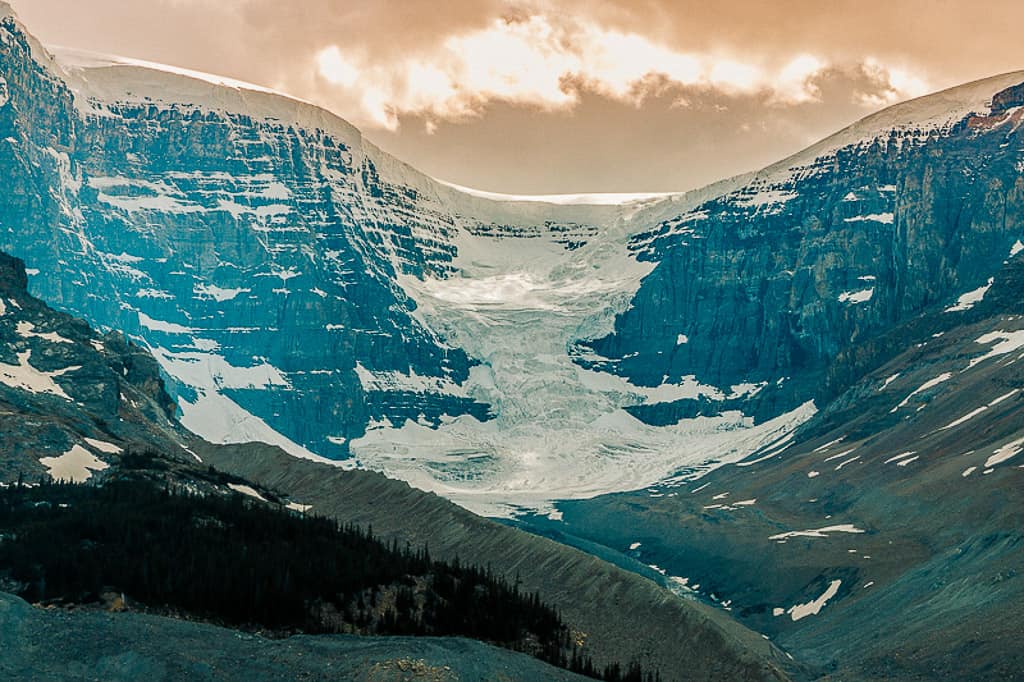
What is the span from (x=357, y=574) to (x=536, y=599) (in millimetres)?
18193

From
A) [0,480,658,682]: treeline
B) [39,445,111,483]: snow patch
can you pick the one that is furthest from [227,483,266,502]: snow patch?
[0,480,658,682]: treeline

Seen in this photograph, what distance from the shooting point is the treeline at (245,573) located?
4808 inches

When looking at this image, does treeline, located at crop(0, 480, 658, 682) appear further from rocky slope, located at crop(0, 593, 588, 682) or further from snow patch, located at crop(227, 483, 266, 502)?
snow patch, located at crop(227, 483, 266, 502)

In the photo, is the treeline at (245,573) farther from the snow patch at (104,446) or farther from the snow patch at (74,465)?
the snow patch at (104,446)

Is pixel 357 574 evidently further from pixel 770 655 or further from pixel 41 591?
pixel 770 655

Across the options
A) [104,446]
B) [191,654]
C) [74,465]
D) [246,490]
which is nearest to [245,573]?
[191,654]

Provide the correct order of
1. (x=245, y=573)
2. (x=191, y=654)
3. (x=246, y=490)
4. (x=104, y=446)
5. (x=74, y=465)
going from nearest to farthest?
(x=191, y=654), (x=245, y=573), (x=74, y=465), (x=104, y=446), (x=246, y=490)

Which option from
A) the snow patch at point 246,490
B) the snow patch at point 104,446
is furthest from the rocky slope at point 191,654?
the snow patch at point 104,446

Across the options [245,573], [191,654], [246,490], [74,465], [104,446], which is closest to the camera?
[191,654]

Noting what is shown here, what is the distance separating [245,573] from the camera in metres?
130

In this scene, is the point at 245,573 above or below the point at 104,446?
below

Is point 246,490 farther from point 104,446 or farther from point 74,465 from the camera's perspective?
point 74,465

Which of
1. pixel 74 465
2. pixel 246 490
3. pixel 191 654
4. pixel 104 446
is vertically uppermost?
pixel 104 446

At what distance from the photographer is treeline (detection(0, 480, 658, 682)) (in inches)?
4808
